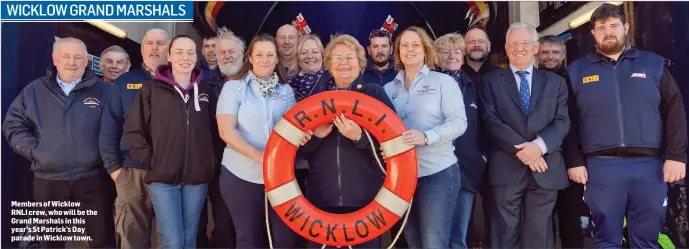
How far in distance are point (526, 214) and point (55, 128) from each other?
83.2 inches

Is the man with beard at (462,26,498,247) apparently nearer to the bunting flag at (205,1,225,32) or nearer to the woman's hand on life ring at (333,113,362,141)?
the woman's hand on life ring at (333,113,362,141)

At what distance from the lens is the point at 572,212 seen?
8.21ft

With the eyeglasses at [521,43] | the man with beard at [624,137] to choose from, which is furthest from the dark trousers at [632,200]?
the eyeglasses at [521,43]

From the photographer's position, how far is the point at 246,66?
211cm

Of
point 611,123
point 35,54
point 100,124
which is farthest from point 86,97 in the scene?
point 611,123

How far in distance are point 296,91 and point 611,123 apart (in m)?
1.33

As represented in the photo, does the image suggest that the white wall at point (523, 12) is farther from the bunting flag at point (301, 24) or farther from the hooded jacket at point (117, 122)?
the hooded jacket at point (117, 122)

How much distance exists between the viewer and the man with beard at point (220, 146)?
2285 millimetres

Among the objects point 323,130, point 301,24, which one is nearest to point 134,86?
point 323,130

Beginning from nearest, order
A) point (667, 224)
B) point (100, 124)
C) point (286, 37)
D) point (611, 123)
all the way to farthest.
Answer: point (611, 123), point (100, 124), point (667, 224), point (286, 37)

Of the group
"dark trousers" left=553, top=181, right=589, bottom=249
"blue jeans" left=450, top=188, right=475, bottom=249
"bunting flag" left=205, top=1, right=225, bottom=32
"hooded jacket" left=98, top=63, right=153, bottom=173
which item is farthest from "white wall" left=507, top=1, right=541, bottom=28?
"bunting flag" left=205, top=1, right=225, bottom=32

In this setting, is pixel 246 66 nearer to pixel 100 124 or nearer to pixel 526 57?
pixel 100 124

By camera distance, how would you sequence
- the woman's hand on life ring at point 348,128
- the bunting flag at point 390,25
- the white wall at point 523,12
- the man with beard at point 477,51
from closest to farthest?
the woman's hand on life ring at point 348,128, the man with beard at point 477,51, the white wall at point 523,12, the bunting flag at point 390,25

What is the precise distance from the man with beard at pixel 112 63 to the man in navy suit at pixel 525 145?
1.90m
